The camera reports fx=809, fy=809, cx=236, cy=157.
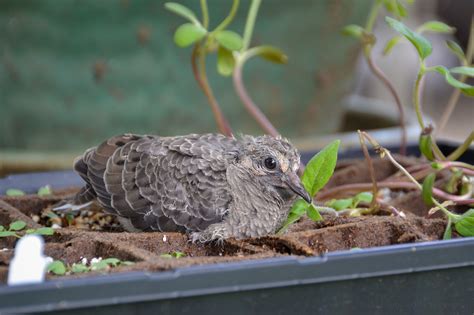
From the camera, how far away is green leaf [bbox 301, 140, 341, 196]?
1600mm

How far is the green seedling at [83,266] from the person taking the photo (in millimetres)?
1384

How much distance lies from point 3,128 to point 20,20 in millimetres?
392

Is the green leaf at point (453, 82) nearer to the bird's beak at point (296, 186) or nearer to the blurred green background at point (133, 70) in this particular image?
the bird's beak at point (296, 186)

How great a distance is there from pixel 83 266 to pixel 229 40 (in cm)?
68

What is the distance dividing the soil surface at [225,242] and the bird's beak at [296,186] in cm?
7

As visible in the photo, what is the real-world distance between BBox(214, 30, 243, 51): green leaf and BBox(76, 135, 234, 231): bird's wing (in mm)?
207

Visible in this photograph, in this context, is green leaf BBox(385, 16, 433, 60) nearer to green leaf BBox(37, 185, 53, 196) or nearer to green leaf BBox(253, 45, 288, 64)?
green leaf BBox(253, 45, 288, 64)

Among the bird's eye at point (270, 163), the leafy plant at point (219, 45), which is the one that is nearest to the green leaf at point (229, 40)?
the leafy plant at point (219, 45)

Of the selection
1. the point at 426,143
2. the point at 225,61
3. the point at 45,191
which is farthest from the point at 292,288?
the point at 45,191

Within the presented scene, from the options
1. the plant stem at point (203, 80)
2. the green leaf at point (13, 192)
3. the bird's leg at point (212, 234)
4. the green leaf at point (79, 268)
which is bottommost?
the green leaf at point (13, 192)

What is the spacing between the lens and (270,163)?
5.61 feet

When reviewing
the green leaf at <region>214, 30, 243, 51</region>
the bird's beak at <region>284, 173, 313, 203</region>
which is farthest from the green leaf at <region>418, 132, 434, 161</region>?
the green leaf at <region>214, 30, 243, 51</region>

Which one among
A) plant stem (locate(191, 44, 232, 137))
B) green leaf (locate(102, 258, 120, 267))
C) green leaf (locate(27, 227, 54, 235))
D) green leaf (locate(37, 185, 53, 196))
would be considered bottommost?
green leaf (locate(37, 185, 53, 196))

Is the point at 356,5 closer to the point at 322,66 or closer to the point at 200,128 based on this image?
the point at 322,66
